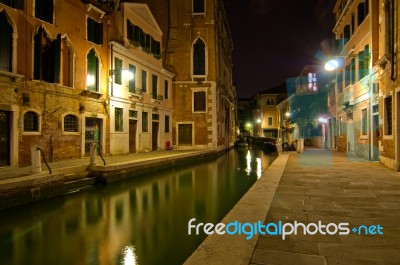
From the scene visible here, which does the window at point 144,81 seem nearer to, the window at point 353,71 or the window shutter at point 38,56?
the window shutter at point 38,56

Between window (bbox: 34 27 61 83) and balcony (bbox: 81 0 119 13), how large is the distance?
3.14 metres

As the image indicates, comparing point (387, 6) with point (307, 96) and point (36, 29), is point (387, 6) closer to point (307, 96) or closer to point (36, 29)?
point (36, 29)

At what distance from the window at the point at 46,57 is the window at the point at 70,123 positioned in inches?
69.3

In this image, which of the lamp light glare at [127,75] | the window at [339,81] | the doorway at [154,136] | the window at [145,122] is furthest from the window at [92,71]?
the window at [339,81]

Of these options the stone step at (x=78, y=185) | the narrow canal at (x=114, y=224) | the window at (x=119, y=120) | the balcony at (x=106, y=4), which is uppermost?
the balcony at (x=106, y=4)

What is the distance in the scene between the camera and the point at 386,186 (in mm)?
7855

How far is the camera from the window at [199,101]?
2722cm

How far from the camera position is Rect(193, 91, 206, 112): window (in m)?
27.2

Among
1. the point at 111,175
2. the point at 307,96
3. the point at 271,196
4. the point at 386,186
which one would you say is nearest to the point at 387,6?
the point at 386,186

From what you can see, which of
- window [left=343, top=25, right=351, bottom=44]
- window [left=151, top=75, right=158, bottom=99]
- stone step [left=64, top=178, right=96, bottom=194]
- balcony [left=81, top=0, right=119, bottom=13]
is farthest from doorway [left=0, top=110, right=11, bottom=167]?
window [left=343, top=25, right=351, bottom=44]

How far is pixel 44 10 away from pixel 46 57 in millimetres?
1932

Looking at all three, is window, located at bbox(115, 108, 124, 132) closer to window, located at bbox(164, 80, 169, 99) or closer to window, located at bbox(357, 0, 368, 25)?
window, located at bbox(164, 80, 169, 99)

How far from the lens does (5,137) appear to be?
37.2ft

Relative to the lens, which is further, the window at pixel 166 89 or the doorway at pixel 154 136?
the window at pixel 166 89
